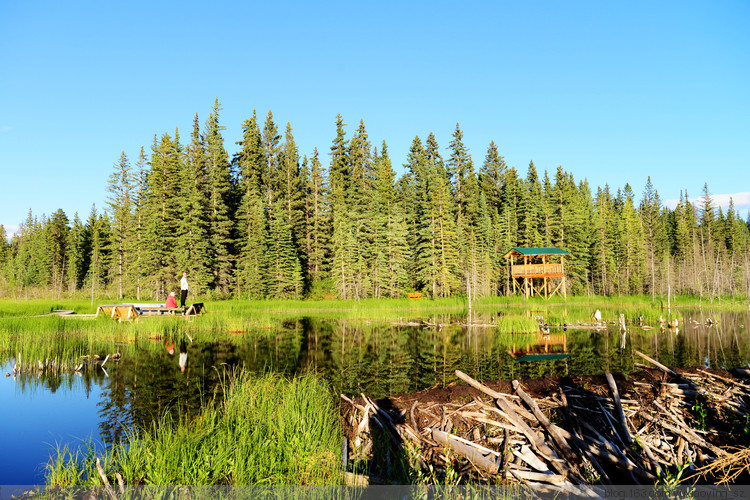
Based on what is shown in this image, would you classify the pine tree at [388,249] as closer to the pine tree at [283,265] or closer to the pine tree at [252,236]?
the pine tree at [283,265]

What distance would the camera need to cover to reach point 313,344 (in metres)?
22.9

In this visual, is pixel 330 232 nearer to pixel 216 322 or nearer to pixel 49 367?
pixel 216 322

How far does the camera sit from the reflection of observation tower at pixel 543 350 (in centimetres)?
1938

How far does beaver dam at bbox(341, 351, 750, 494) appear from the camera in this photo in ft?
20.2

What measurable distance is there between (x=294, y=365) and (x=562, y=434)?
11816 millimetres

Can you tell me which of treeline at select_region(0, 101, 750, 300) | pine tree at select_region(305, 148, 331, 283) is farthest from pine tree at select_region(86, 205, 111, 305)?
pine tree at select_region(305, 148, 331, 283)

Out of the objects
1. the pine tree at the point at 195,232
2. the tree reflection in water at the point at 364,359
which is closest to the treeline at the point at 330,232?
the pine tree at the point at 195,232

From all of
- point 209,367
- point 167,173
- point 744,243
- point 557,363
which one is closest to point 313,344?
point 209,367

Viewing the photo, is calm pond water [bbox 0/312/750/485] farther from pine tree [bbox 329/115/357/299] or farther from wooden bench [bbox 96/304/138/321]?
pine tree [bbox 329/115/357/299]

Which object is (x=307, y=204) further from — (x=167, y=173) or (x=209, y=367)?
(x=209, y=367)

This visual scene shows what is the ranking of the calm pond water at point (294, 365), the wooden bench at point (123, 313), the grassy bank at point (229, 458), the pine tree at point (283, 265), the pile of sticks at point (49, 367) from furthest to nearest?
1. the pine tree at point (283, 265)
2. the wooden bench at point (123, 313)
3. the pile of sticks at point (49, 367)
4. the calm pond water at point (294, 365)
5. the grassy bank at point (229, 458)

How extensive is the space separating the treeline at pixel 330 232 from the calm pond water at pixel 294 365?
25.7 meters

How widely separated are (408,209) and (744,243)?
250 ft

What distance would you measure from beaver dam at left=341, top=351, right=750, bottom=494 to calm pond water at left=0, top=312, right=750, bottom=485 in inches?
129
